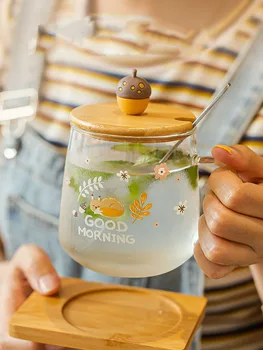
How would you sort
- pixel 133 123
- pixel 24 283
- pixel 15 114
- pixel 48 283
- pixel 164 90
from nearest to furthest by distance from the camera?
pixel 133 123, pixel 48 283, pixel 24 283, pixel 164 90, pixel 15 114

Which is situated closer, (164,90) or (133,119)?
(133,119)

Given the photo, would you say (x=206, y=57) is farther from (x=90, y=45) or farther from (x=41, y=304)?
(x=41, y=304)

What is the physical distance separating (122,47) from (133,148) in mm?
436

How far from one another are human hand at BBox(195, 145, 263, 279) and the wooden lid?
6 centimetres

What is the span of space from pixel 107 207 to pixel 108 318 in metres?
0.15

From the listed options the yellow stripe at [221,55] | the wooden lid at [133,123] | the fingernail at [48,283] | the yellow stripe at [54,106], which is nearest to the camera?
the wooden lid at [133,123]

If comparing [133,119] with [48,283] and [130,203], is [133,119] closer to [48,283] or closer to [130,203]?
[130,203]

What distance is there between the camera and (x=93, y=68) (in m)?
1.00

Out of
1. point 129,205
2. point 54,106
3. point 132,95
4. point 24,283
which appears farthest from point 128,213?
point 54,106

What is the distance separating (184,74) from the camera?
94 centimetres

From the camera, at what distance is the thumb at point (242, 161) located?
2.04 ft

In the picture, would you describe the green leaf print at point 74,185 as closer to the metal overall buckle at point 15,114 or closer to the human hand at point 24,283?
the human hand at point 24,283

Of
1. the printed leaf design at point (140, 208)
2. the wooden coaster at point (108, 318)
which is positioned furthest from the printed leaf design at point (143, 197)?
the wooden coaster at point (108, 318)

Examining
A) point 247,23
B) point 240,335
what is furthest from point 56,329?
point 247,23
